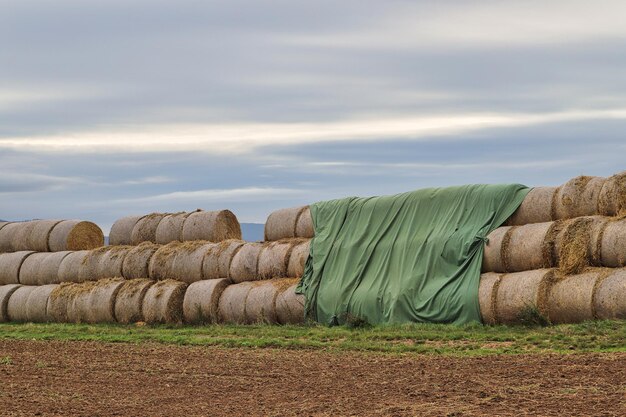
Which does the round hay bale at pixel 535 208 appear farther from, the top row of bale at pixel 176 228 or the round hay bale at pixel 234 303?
the top row of bale at pixel 176 228

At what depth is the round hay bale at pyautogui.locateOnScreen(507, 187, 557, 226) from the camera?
2100 centimetres

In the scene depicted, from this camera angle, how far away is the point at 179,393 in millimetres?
13078

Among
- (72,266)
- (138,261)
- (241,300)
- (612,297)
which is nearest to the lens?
(612,297)

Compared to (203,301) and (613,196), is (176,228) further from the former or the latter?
(613,196)

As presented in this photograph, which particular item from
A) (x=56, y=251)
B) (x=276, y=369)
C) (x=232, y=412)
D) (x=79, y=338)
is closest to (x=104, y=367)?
(x=276, y=369)

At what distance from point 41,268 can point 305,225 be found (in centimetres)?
892

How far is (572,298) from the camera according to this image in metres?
18.7

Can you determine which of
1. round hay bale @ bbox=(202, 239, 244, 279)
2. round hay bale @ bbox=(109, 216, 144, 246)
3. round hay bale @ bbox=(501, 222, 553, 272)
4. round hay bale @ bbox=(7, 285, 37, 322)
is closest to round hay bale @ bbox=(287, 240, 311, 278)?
round hay bale @ bbox=(202, 239, 244, 279)

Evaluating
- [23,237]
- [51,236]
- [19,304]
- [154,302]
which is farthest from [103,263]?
[23,237]

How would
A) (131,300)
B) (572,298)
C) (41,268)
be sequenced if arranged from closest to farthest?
(572,298)
(131,300)
(41,268)

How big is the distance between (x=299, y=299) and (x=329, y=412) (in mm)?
12884

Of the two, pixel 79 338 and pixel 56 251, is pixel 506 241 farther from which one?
pixel 56 251

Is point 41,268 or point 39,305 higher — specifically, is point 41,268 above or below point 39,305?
above

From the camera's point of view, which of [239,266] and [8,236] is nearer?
[239,266]
